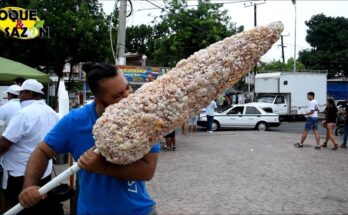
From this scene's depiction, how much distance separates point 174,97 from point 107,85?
0.43m

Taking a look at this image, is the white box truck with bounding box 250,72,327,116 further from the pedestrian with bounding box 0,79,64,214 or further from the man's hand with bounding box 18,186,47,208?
the man's hand with bounding box 18,186,47,208

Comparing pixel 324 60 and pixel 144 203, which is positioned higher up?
pixel 324 60

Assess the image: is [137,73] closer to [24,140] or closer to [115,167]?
[24,140]

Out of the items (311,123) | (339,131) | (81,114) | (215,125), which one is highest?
(81,114)

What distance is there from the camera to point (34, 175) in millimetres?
2441

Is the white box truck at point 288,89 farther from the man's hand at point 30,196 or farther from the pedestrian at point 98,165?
the man's hand at point 30,196

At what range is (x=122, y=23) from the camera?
16016 mm

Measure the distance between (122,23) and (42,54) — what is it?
A: 12346mm

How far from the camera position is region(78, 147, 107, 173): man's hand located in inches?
83.2

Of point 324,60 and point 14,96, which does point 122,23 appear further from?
point 324,60

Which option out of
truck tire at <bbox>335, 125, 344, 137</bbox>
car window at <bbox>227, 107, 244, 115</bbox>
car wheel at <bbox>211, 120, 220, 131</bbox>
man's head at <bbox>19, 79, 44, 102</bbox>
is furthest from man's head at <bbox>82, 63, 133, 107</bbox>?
car window at <bbox>227, 107, 244, 115</bbox>

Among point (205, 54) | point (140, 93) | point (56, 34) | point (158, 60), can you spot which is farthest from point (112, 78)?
point (158, 60)

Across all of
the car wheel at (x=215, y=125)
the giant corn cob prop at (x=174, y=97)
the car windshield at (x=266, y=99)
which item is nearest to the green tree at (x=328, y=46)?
the car windshield at (x=266, y=99)

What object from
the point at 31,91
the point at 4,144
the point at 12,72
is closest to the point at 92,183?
the point at 4,144
